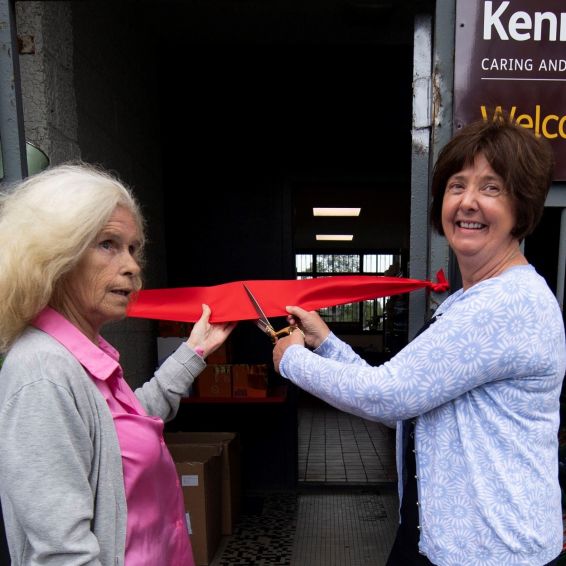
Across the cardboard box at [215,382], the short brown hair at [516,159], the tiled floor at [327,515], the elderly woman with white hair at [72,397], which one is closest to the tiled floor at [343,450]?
the tiled floor at [327,515]

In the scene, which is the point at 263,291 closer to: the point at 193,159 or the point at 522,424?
the point at 522,424

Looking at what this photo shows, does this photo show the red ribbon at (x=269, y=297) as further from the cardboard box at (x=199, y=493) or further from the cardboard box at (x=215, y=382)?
the cardboard box at (x=215, y=382)

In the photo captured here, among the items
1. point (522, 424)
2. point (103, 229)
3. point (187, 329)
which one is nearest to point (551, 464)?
point (522, 424)

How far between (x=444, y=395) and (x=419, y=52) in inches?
43.6

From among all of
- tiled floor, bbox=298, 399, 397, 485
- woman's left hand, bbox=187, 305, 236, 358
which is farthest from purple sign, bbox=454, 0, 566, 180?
tiled floor, bbox=298, 399, 397, 485

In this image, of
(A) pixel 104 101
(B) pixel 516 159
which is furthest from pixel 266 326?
(A) pixel 104 101

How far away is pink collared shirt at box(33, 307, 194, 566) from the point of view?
1048mm

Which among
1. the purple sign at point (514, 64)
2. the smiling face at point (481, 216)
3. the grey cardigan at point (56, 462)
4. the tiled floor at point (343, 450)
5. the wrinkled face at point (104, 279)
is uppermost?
the purple sign at point (514, 64)

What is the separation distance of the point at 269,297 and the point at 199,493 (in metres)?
2.00

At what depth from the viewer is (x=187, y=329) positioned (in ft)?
12.0

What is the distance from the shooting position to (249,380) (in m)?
3.67

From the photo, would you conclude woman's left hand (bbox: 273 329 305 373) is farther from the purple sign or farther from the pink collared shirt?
the purple sign

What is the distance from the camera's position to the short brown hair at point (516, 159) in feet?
3.56

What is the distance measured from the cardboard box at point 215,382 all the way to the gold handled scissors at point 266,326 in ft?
6.90
